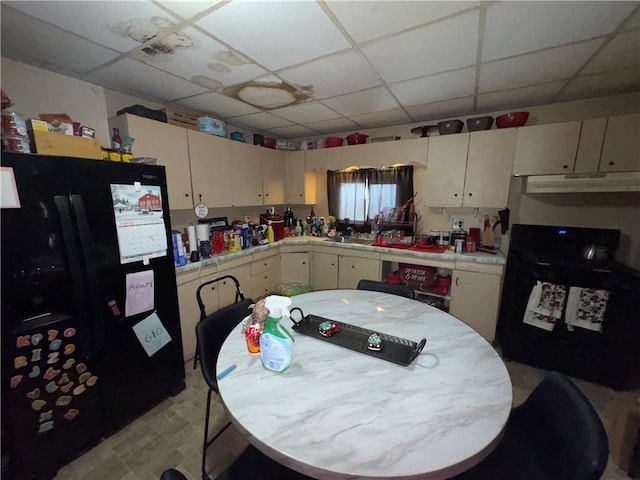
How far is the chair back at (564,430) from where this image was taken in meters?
0.70

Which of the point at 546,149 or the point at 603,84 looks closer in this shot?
the point at 603,84

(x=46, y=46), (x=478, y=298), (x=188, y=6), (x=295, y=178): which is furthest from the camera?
(x=295, y=178)

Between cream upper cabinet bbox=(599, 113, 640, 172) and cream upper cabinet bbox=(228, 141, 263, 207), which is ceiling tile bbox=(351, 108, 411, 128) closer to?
cream upper cabinet bbox=(228, 141, 263, 207)

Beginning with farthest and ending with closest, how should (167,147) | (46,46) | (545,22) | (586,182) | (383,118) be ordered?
(383,118) < (167,147) < (586,182) < (46,46) < (545,22)

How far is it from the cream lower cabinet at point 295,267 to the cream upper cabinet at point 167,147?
4.32 feet

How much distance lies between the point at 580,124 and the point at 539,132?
0.25m

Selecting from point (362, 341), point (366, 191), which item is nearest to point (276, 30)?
point (362, 341)

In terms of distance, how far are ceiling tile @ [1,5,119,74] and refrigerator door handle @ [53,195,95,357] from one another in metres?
0.88

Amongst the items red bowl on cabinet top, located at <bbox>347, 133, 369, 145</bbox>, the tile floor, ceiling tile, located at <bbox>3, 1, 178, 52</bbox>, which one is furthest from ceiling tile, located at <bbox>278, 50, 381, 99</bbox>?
the tile floor

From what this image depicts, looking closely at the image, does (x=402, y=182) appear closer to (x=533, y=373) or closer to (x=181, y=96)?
(x=533, y=373)

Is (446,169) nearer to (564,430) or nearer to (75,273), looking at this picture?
(564,430)

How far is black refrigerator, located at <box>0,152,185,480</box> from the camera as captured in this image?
1.17 meters

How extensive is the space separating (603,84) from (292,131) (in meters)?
2.97

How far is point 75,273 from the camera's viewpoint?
1317 millimetres
